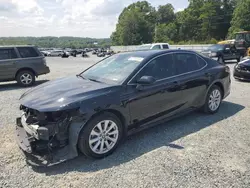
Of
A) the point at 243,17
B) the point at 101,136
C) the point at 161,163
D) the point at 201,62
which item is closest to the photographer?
the point at 161,163

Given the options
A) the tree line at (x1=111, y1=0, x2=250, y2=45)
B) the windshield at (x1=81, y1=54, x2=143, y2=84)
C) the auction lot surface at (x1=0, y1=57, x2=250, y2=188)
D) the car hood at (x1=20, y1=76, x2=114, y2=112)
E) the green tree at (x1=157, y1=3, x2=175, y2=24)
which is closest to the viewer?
the auction lot surface at (x1=0, y1=57, x2=250, y2=188)

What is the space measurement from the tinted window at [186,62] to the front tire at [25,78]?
24.0ft

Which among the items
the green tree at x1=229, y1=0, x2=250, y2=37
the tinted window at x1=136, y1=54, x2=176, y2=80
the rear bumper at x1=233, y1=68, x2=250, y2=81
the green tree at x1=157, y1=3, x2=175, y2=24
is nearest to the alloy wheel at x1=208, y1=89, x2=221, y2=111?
the tinted window at x1=136, y1=54, x2=176, y2=80

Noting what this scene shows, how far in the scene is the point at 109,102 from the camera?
3.65 metres

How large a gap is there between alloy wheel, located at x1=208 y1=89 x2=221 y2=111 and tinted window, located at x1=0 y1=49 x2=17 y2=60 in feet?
26.1

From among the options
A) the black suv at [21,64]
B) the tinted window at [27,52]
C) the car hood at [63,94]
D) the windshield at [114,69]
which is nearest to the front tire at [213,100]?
the windshield at [114,69]

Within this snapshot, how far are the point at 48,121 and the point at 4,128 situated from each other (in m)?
2.18

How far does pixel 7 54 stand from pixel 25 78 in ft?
3.81

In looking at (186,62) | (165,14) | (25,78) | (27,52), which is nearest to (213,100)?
(186,62)

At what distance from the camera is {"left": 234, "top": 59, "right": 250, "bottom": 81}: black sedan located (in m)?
9.80

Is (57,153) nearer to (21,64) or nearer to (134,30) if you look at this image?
(21,64)

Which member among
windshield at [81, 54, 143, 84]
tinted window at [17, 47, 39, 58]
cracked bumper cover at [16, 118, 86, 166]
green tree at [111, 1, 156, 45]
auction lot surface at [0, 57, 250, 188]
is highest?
green tree at [111, 1, 156, 45]

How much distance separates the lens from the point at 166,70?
15.2 feet

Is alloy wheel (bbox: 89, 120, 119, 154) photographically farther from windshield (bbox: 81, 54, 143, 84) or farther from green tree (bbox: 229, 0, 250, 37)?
green tree (bbox: 229, 0, 250, 37)
